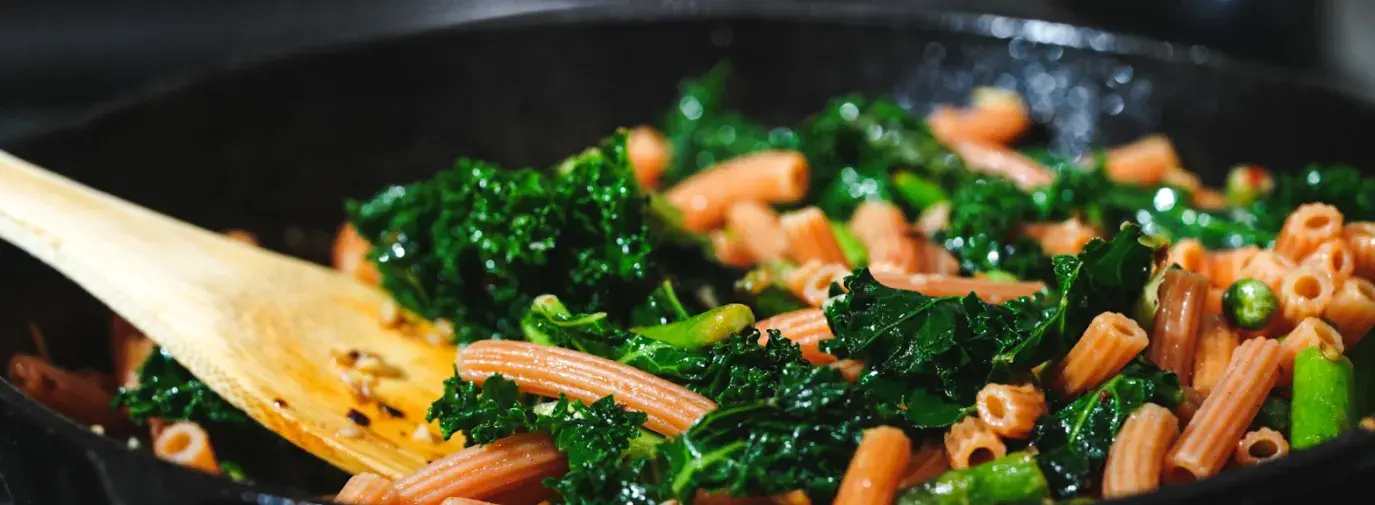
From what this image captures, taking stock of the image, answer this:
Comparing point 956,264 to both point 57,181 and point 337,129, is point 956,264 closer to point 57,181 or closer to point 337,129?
point 337,129

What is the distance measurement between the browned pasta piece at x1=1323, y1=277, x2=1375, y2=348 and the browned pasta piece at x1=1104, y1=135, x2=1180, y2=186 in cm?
120

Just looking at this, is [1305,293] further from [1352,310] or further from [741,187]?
[741,187]

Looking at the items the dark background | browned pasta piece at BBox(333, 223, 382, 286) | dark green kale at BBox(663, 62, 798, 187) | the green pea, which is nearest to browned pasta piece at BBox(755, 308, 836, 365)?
the green pea

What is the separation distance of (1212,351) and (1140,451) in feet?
1.84

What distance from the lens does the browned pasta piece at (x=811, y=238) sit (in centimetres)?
330

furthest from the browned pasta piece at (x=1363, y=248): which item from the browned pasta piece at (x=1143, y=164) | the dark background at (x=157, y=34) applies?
the dark background at (x=157, y=34)

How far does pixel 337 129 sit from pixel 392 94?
0.78 feet

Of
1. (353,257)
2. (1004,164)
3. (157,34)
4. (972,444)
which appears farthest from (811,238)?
(157,34)

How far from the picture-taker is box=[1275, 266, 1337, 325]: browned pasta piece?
261 cm

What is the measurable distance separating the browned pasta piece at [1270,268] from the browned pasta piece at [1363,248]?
145mm

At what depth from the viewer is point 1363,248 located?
2818 mm

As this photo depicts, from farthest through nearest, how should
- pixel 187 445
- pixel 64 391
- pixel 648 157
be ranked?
pixel 648 157
pixel 64 391
pixel 187 445

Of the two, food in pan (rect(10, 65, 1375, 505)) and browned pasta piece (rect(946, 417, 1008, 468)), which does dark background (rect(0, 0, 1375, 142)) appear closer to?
food in pan (rect(10, 65, 1375, 505))

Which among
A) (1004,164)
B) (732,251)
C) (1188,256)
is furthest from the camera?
(1004,164)
